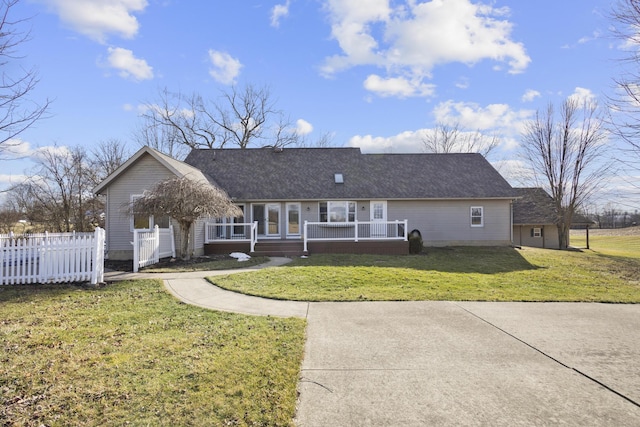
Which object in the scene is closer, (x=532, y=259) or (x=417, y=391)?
(x=417, y=391)

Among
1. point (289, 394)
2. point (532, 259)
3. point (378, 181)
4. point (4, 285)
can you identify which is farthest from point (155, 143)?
point (289, 394)

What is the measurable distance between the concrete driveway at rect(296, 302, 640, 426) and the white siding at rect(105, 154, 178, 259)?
12.6 metres

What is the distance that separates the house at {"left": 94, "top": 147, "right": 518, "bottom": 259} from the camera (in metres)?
19.4

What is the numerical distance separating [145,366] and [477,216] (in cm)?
2076

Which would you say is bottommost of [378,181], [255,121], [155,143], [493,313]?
[493,313]

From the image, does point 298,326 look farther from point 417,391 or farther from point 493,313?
point 493,313

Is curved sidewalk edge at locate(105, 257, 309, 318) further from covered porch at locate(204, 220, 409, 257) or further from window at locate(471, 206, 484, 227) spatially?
window at locate(471, 206, 484, 227)

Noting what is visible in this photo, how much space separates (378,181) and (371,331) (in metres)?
16.6

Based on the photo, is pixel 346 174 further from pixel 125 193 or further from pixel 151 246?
pixel 151 246

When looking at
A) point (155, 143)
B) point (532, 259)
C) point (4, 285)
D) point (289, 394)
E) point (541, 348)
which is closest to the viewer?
point (289, 394)

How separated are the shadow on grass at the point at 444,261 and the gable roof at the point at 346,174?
4165 mm

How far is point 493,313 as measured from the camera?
706cm

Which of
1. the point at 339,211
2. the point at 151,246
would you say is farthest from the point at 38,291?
the point at 339,211

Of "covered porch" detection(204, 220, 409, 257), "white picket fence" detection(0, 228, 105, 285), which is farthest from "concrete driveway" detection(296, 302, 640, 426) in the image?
"covered porch" detection(204, 220, 409, 257)
